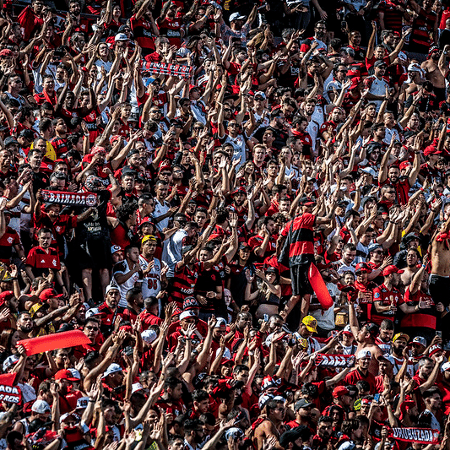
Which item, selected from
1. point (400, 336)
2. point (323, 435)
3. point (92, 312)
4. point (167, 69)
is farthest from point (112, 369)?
point (167, 69)

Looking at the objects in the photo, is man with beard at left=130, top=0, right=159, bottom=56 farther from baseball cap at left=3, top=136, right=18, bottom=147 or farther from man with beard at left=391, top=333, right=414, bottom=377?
man with beard at left=391, top=333, right=414, bottom=377

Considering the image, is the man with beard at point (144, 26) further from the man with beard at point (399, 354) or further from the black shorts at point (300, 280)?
the man with beard at point (399, 354)

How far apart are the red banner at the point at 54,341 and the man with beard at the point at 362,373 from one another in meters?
3.08

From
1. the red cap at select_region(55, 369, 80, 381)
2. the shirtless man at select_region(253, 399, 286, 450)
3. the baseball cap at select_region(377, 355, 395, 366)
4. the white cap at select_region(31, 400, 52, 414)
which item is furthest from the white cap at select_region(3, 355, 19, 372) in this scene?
the baseball cap at select_region(377, 355, 395, 366)

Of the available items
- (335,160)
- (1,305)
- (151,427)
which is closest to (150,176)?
(335,160)

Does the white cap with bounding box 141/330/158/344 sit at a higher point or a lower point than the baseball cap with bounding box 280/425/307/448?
higher

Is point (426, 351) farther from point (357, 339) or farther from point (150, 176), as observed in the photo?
point (150, 176)

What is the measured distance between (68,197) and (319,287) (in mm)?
2993

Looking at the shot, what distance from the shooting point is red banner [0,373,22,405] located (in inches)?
377

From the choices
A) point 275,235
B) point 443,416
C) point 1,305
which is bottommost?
point 443,416

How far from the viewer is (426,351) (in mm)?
13242

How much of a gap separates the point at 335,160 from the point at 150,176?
9.32 feet

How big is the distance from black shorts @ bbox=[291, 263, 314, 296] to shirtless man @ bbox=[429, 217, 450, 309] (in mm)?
1795

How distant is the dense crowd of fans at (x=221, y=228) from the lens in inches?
422
